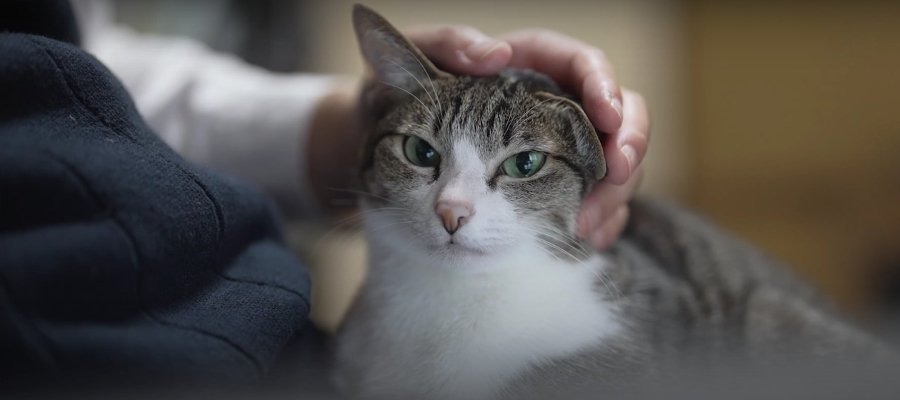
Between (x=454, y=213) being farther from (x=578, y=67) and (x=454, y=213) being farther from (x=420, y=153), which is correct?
(x=578, y=67)

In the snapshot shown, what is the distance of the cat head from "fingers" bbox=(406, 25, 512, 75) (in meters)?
0.02

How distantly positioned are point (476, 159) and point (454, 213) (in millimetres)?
105

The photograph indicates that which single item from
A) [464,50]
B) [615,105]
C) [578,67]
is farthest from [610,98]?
[464,50]

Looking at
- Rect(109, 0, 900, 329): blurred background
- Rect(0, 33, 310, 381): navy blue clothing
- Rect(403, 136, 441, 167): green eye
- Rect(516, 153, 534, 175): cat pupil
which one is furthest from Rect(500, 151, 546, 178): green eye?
Rect(109, 0, 900, 329): blurred background

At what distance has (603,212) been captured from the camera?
3.39 ft

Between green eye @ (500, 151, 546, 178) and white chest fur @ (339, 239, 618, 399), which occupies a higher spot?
green eye @ (500, 151, 546, 178)

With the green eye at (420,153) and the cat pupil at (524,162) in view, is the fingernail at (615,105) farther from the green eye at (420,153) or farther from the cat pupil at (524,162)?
the green eye at (420,153)

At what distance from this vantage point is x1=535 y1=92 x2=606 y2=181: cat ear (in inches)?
36.4

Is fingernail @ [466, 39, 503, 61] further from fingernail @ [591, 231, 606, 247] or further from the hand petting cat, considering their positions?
fingernail @ [591, 231, 606, 247]

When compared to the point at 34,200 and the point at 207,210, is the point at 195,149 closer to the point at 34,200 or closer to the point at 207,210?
the point at 207,210

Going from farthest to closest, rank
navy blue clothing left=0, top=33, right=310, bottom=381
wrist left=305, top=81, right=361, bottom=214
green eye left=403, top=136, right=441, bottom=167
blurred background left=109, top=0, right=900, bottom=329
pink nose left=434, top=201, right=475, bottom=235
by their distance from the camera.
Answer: blurred background left=109, top=0, right=900, bottom=329 < wrist left=305, top=81, right=361, bottom=214 < green eye left=403, top=136, right=441, bottom=167 < pink nose left=434, top=201, right=475, bottom=235 < navy blue clothing left=0, top=33, right=310, bottom=381

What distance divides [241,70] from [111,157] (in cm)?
114

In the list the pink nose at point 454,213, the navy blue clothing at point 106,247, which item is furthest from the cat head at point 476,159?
the navy blue clothing at point 106,247

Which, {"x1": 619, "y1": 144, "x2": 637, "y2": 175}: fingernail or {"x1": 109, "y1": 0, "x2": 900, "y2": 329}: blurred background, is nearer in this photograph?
{"x1": 619, "y1": 144, "x2": 637, "y2": 175}: fingernail
